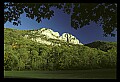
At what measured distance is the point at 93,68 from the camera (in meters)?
7.50

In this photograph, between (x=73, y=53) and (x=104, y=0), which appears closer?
(x=104, y=0)

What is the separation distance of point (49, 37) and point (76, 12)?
77 centimetres

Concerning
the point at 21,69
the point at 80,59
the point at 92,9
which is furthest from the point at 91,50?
Result: the point at 21,69

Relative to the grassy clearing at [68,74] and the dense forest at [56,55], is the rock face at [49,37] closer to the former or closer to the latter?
the dense forest at [56,55]

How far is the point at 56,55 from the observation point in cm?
745

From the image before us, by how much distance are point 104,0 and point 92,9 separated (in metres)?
0.39

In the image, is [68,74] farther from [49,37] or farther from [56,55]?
[49,37]

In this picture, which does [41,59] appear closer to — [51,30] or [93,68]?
[51,30]

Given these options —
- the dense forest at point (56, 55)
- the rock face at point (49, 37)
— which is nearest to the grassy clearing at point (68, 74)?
the dense forest at point (56, 55)

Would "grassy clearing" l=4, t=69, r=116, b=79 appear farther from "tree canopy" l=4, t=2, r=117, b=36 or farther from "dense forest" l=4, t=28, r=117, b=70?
"tree canopy" l=4, t=2, r=117, b=36

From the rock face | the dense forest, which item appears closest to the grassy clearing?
the dense forest

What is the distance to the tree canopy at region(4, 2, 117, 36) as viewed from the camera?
7.25 metres

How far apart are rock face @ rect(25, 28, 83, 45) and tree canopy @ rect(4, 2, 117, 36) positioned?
0.23 m

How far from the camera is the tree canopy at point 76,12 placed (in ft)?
23.8
